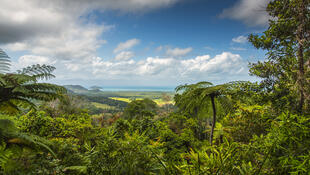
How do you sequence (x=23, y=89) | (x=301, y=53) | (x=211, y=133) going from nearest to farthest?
(x=23, y=89), (x=301, y=53), (x=211, y=133)

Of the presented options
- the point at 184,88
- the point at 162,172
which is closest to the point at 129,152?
the point at 162,172

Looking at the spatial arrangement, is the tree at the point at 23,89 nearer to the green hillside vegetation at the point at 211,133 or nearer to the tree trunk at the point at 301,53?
the green hillside vegetation at the point at 211,133

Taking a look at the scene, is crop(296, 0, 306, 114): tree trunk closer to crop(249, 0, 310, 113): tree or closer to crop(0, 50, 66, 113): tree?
crop(249, 0, 310, 113): tree

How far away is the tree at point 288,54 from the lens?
3.01 metres

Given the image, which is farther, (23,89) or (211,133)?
(211,133)

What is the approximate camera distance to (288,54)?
3.36 meters

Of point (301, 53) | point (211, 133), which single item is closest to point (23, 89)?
point (211, 133)

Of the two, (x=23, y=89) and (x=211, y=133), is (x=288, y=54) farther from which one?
(x=23, y=89)

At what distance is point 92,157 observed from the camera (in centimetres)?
206

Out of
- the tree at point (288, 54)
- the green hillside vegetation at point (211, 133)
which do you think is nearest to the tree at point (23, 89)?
the green hillside vegetation at point (211, 133)

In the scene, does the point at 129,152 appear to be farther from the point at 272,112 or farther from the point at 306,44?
the point at 306,44

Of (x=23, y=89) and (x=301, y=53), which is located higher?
(x=301, y=53)

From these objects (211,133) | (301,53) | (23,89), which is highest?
(301,53)

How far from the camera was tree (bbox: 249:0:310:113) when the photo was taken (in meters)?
3.01
